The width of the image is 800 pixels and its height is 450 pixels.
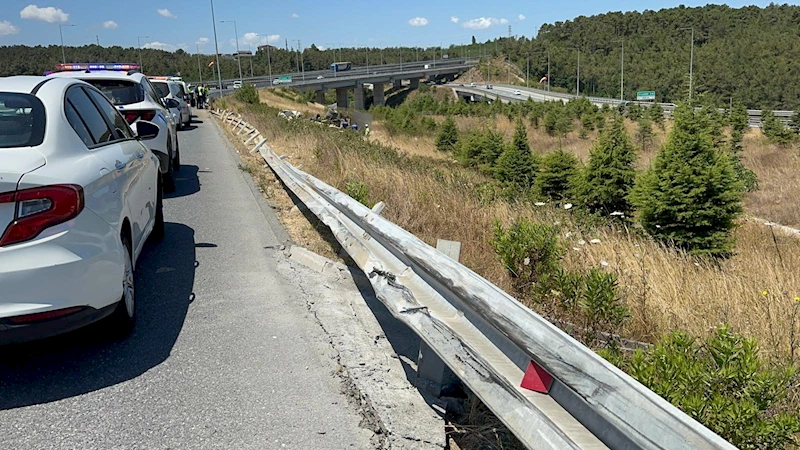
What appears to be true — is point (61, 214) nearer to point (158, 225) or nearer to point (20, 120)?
point (20, 120)

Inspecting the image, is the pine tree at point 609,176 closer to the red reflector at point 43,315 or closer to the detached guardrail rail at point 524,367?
the detached guardrail rail at point 524,367

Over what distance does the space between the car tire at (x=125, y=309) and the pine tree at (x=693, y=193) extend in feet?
28.4

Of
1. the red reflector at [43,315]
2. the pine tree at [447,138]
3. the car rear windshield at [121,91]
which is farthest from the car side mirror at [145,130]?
the pine tree at [447,138]

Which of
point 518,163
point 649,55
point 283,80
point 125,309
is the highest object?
point 649,55

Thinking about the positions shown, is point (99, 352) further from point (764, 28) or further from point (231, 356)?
point (764, 28)

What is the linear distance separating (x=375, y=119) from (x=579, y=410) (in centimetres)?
5661

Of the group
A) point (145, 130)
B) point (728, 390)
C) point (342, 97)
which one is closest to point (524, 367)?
point (728, 390)

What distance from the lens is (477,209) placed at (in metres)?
7.61

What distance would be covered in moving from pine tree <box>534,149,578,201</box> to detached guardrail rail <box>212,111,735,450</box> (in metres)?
13.2

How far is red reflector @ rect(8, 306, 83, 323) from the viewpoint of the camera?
376 cm

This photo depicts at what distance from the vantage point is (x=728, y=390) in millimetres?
2756

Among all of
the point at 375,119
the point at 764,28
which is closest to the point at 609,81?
the point at 764,28

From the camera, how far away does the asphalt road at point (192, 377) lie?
3.41 metres

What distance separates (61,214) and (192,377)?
124cm
